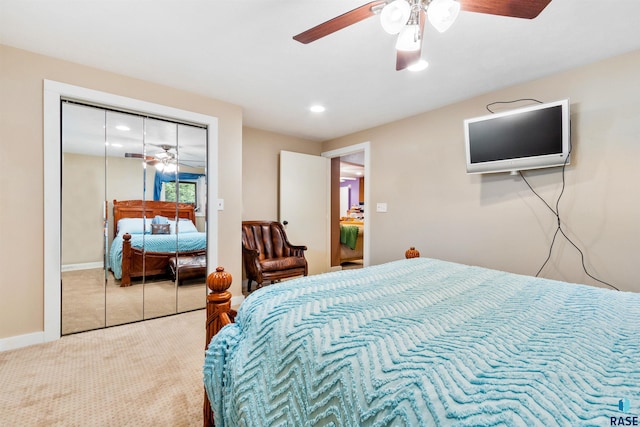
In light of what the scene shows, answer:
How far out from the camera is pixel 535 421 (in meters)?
0.49

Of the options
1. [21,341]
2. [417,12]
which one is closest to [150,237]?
[21,341]

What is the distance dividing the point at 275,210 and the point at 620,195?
371 centimetres

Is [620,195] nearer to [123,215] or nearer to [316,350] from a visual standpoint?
[316,350]

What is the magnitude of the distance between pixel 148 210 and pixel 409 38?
8.81 feet

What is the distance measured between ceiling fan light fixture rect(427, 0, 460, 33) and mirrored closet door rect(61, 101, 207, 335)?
2.54 metres

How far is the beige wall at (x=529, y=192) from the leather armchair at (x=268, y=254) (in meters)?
1.17

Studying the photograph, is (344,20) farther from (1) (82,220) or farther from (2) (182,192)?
(1) (82,220)

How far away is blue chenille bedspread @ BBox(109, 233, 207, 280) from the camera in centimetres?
264

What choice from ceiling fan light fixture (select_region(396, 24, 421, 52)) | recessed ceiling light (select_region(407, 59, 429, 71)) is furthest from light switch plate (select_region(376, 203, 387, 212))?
ceiling fan light fixture (select_region(396, 24, 421, 52))

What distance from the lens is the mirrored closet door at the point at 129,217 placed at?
243 centimetres

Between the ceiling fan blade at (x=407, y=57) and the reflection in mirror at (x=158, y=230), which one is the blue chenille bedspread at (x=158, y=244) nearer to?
the reflection in mirror at (x=158, y=230)

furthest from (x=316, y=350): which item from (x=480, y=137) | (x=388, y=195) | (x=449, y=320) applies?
(x=388, y=195)

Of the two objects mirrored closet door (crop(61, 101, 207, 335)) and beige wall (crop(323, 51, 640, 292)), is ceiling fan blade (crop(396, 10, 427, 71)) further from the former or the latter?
mirrored closet door (crop(61, 101, 207, 335))

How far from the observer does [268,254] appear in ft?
12.8
